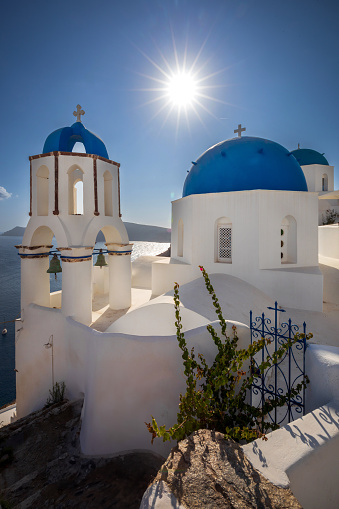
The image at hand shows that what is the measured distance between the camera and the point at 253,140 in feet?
30.0

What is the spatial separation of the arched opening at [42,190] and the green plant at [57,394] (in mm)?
4481

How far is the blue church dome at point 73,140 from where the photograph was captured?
7254 millimetres

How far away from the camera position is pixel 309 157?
19812 millimetres

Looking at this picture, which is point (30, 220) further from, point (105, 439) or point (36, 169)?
point (105, 439)

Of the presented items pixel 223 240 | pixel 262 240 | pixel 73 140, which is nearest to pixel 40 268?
pixel 73 140

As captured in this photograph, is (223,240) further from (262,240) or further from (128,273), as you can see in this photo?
Answer: (128,273)

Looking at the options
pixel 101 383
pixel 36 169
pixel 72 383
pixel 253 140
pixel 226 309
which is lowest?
pixel 72 383

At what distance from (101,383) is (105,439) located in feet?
2.69

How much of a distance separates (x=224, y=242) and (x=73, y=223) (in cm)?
465

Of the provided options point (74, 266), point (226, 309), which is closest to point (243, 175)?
point (226, 309)

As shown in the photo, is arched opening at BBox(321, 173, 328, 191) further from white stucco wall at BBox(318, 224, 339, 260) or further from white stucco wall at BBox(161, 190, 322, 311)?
white stucco wall at BBox(161, 190, 322, 311)

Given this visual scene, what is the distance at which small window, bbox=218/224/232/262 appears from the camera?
8.77 meters

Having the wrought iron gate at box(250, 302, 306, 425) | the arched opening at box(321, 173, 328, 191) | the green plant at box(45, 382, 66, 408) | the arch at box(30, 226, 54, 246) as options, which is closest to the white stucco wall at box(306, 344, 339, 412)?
the wrought iron gate at box(250, 302, 306, 425)

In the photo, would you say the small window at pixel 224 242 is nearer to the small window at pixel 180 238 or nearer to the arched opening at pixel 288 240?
the arched opening at pixel 288 240
